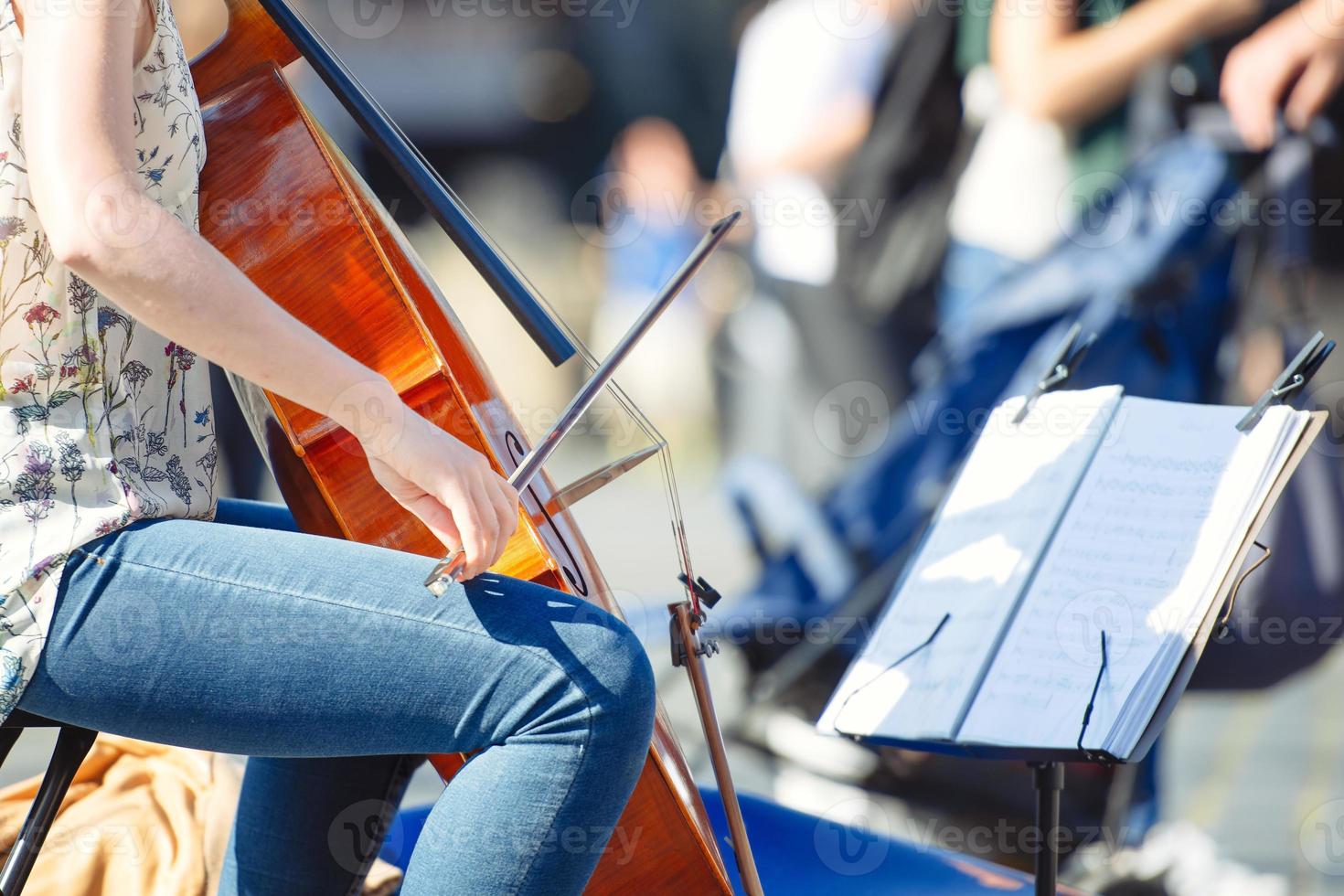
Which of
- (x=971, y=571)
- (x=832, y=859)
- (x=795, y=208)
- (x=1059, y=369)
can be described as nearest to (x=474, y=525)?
(x=971, y=571)

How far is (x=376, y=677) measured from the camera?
0.89 metres

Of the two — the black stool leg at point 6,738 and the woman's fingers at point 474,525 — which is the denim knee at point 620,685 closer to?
the woman's fingers at point 474,525

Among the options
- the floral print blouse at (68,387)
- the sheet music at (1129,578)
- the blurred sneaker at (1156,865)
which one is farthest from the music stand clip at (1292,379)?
the blurred sneaker at (1156,865)

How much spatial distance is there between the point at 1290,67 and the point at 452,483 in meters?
2.16

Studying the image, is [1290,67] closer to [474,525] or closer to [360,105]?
[360,105]

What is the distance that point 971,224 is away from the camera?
2.62 metres

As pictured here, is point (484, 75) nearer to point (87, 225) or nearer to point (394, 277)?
point (394, 277)

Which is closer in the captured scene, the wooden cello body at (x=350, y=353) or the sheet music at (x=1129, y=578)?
the wooden cello body at (x=350, y=353)

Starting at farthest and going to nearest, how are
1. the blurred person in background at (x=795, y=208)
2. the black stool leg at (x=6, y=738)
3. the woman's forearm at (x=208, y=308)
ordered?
the blurred person in background at (x=795, y=208) → the black stool leg at (x=6, y=738) → the woman's forearm at (x=208, y=308)

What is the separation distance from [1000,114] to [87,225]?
2.12m

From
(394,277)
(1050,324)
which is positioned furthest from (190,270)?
(1050,324)

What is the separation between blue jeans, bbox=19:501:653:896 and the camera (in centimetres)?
88

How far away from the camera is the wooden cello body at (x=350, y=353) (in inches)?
44.7

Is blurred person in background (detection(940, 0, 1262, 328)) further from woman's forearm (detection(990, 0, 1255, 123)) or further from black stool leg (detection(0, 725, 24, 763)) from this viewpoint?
black stool leg (detection(0, 725, 24, 763))
